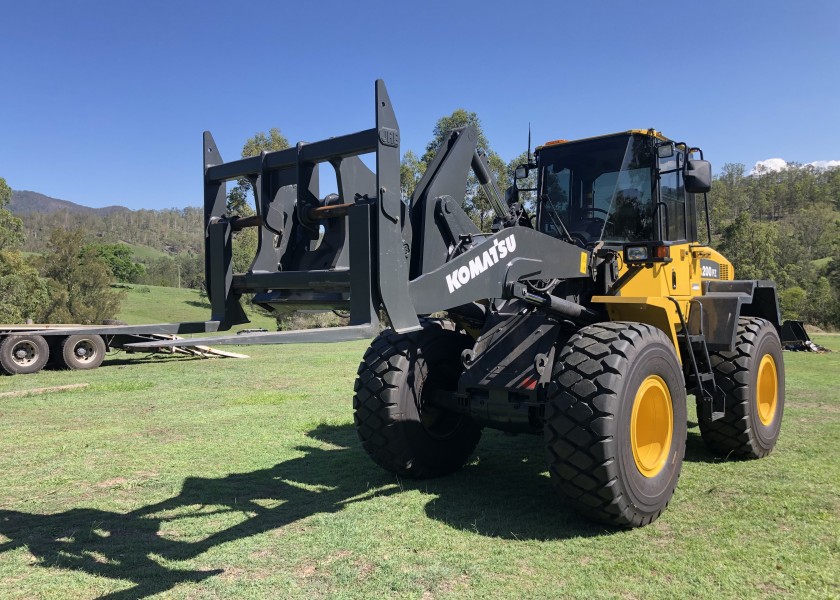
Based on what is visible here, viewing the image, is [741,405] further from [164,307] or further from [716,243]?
[164,307]

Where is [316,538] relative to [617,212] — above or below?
below

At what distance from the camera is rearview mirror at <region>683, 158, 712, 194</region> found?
18.0 feet

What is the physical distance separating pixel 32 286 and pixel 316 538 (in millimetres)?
37955

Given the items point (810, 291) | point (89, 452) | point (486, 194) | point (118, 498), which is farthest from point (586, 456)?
point (810, 291)

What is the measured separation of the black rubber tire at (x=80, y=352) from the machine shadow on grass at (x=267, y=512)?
37.9ft

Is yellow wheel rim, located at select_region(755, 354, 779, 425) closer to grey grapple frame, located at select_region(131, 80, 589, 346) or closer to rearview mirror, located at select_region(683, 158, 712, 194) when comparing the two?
rearview mirror, located at select_region(683, 158, 712, 194)

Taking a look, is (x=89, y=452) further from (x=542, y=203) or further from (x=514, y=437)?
(x=542, y=203)

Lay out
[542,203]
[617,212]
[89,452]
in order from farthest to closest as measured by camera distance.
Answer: [89,452] < [542,203] < [617,212]

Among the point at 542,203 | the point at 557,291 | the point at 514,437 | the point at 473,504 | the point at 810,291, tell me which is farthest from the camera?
the point at 810,291

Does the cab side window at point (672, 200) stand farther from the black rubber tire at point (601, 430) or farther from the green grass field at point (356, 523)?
the green grass field at point (356, 523)

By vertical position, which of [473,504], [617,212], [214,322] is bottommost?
[473,504]

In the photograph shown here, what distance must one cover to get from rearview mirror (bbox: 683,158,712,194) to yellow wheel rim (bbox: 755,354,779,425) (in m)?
2.24

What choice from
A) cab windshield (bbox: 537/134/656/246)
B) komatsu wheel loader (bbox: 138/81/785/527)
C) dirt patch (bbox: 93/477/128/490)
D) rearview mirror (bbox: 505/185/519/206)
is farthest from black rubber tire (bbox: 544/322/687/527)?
dirt patch (bbox: 93/477/128/490)

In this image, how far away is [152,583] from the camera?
361 cm
